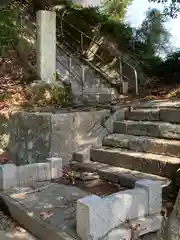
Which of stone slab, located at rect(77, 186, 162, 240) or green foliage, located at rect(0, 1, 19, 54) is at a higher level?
green foliage, located at rect(0, 1, 19, 54)

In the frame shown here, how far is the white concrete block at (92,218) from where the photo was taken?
106 inches

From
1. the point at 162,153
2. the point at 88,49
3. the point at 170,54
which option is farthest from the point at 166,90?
the point at 162,153

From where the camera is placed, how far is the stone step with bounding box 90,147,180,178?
403cm

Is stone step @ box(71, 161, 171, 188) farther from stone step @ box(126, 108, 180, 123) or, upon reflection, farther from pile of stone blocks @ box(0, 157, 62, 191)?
stone step @ box(126, 108, 180, 123)

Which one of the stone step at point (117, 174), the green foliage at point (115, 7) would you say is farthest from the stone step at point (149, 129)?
the green foliage at point (115, 7)

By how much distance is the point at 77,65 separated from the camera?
28.7 feet

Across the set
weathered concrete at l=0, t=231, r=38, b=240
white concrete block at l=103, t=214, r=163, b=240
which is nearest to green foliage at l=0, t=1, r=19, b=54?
weathered concrete at l=0, t=231, r=38, b=240

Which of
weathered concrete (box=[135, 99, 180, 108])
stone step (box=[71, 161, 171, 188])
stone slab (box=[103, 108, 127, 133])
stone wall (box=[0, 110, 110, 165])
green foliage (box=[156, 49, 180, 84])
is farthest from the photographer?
green foliage (box=[156, 49, 180, 84])

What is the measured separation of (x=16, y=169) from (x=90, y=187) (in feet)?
3.51

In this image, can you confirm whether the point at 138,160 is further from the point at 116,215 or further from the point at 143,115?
the point at 116,215

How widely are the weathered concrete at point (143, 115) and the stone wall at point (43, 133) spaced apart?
1.39ft

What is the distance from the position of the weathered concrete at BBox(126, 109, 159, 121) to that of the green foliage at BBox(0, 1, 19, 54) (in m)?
3.86

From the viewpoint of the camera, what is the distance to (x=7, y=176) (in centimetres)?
414

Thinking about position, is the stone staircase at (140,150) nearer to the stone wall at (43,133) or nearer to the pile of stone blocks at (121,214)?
the stone wall at (43,133)
